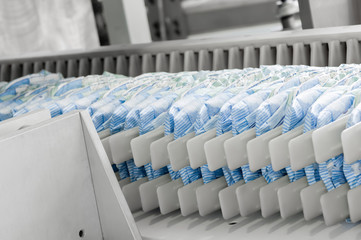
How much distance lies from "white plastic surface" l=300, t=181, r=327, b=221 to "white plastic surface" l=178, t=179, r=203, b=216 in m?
0.26

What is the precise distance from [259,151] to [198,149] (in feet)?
0.46

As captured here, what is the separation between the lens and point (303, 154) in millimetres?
1055

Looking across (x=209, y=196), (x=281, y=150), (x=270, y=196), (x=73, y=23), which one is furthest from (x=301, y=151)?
(x=73, y=23)

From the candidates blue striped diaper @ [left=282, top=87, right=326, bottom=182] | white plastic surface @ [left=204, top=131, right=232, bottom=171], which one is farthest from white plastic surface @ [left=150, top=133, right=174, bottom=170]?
blue striped diaper @ [left=282, top=87, right=326, bottom=182]

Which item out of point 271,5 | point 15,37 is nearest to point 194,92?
point 15,37

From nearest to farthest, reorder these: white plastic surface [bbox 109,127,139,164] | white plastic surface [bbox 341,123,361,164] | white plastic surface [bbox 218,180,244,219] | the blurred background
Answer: white plastic surface [bbox 341,123,361,164], white plastic surface [bbox 218,180,244,219], white plastic surface [bbox 109,127,139,164], the blurred background

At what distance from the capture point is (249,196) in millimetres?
1203

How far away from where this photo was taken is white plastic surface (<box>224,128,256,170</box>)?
114cm

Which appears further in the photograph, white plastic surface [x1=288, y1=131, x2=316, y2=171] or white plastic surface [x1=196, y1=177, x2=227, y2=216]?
white plastic surface [x1=196, y1=177, x2=227, y2=216]

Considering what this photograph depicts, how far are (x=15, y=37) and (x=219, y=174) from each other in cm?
229

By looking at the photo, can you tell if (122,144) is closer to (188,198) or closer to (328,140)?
(188,198)

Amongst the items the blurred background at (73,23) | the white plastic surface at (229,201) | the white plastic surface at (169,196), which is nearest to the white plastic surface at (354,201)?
the white plastic surface at (229,201)

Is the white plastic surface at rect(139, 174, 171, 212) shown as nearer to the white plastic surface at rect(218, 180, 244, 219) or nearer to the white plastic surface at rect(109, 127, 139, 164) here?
the white plastic surface at rect(109, 127, 139, 164)

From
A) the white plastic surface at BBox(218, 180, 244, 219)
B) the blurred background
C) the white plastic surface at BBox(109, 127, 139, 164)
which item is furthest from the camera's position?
the blurred background
